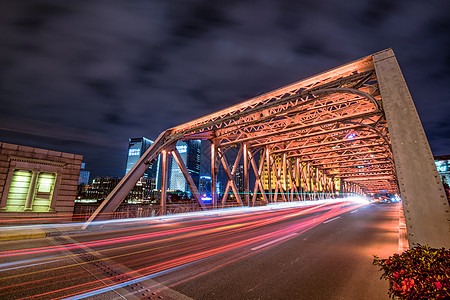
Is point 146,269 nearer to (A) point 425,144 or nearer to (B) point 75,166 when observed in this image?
(A) point 425,144

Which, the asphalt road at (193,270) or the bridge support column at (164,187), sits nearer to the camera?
the asphalt road at (193,270)

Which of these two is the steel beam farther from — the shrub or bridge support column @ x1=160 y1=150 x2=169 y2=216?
the shrub

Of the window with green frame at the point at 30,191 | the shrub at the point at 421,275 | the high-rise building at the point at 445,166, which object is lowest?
the shrub at the point at 421,275

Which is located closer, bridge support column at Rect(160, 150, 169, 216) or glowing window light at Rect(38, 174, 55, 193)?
glowing window light at Rect(38, 174, 55, 193)

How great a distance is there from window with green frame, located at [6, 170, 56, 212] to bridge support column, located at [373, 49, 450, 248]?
1797 cm

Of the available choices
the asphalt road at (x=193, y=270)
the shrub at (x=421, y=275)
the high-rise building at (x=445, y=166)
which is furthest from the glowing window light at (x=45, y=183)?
the high-rise building at (x=445, y=166)

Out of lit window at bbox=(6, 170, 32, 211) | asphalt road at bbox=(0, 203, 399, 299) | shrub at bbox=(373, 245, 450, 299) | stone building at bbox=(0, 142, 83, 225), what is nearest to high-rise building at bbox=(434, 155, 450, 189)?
asphalt road at bbox=(0, 203, 399, 299)

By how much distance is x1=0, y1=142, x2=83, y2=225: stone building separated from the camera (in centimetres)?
1127

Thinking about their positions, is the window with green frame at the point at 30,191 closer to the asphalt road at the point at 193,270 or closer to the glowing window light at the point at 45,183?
the glowing window light at the point at 45,183

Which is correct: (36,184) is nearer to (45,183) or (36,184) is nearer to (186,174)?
(45,183)

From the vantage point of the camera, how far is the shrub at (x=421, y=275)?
220cm

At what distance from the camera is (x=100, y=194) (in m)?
135

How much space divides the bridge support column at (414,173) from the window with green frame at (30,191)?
18.0m

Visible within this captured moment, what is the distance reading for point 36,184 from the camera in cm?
1232
